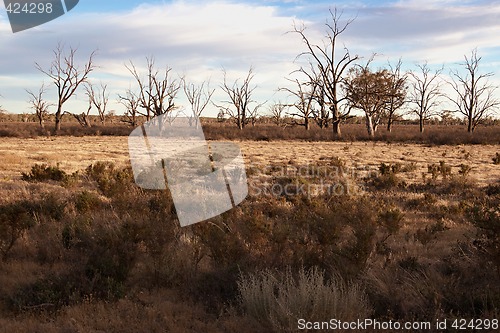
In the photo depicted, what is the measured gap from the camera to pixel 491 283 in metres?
4.95

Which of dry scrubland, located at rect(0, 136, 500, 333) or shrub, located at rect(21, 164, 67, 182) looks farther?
shrub, located at rect(21, 164, 67, 182)

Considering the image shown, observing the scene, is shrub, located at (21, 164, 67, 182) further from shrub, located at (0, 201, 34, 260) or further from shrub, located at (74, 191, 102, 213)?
shrub, located at (0, 201, 34, 260)

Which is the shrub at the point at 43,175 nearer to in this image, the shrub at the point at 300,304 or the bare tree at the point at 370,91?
the shrub at the point at 300,304

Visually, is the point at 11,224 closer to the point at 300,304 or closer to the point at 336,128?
the point at 300,304

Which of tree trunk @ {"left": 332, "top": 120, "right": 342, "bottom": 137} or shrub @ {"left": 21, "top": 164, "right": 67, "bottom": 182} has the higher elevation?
tree trunk @ {"left": 332, "top": 120, "right": 342, "bottom": 137}

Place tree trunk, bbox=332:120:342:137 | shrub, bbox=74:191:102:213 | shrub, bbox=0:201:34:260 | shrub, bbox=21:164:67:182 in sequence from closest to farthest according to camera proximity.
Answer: shrub, bbox=0:201:34:260, shrub, bbox=74:191:102:213, shrub, bbox=21:164:67:182, tree trunk, bbox=332:120:342:137

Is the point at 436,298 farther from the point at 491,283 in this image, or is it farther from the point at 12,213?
the point at 12,213

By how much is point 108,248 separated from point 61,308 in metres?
1.26

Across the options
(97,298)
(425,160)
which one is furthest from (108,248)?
(425,160)

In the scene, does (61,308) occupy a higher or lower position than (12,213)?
lower

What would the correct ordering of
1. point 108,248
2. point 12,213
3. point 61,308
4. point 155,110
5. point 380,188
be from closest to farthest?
point 61,308 < point 108,248 < point 12,213 < point 380,188 < point 155,110

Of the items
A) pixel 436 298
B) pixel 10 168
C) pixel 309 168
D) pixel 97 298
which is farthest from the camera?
pixel 309 168

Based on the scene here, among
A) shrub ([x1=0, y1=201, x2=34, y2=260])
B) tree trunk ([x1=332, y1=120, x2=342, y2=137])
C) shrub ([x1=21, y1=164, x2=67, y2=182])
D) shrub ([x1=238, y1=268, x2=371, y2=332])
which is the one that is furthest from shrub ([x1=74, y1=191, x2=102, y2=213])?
tree trunk ([x1=332, y1=120, x2=342, y2=137])

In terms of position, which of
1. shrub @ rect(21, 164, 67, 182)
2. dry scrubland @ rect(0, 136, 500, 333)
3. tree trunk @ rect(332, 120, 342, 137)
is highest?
tree trunk @ rect(332, 120, 342, 137)
